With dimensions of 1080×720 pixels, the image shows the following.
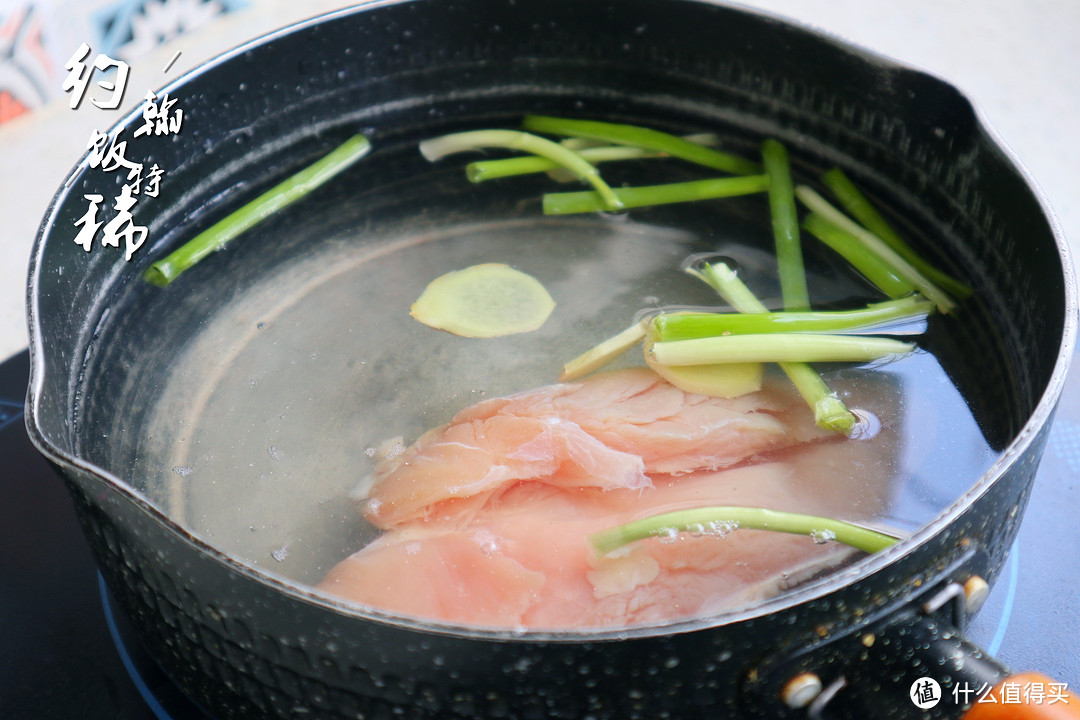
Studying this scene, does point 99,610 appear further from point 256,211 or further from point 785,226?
point 785,226

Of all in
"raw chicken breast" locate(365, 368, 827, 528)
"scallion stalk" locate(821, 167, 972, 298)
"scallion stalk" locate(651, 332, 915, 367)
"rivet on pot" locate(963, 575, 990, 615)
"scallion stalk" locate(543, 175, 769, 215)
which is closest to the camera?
"rivet on pot" locate(963, 575, 990, 615)

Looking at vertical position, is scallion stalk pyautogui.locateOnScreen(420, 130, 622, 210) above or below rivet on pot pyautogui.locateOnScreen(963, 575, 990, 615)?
above

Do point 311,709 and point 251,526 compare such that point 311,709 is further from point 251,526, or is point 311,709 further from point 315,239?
point 315,239

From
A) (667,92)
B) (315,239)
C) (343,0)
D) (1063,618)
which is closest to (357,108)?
(315,239)

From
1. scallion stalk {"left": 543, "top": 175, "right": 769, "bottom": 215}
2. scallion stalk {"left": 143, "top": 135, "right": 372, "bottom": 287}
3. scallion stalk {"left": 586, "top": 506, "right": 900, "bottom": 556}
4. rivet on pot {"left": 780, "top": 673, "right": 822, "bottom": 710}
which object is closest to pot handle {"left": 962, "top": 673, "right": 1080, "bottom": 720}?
rivet on pot {"left": 780, "top": 673, "right": 822, "bottom": 710}

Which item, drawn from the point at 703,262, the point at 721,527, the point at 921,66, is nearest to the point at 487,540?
the point at 721,527

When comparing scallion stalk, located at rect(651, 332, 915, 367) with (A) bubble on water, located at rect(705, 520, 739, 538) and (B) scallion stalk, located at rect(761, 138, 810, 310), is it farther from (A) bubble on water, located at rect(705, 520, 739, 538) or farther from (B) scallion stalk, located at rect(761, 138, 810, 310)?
(A) bubble on water, located at rect(705, 520, 739, 538)
